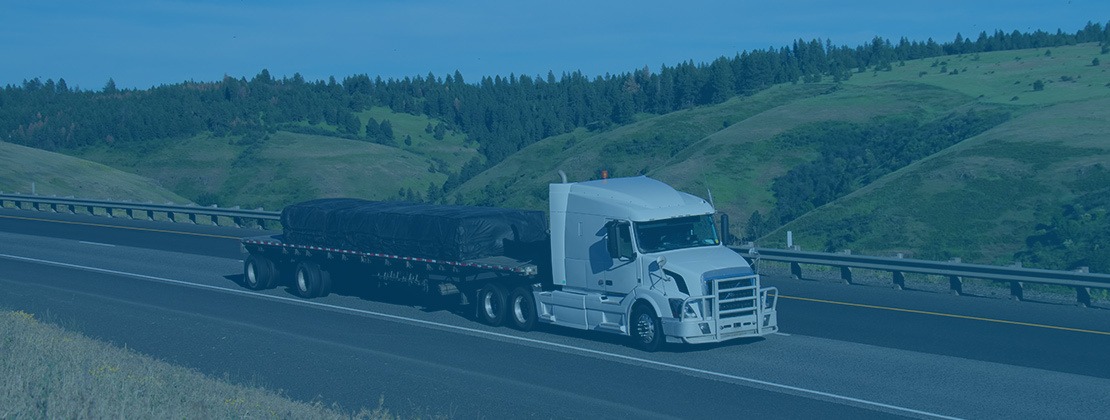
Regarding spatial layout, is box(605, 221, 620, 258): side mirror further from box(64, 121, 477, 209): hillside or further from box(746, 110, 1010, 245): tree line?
box(64, 121, 477, 209): hillside

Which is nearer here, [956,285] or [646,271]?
[646,271]

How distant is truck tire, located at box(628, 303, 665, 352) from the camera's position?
54.7 feet

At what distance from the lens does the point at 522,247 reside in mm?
20125

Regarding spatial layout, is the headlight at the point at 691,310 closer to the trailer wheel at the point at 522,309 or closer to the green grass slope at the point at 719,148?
the trailer wheel at the point at 522,309

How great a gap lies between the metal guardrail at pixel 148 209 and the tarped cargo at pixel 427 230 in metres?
14.8

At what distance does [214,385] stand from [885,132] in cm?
8465

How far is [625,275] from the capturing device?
17.2m

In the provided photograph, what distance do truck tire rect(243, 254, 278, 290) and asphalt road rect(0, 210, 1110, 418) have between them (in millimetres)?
384

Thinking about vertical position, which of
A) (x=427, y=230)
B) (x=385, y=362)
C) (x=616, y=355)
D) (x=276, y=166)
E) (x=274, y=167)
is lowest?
(x=616, y=355)

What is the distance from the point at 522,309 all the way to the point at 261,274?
27.4 feet

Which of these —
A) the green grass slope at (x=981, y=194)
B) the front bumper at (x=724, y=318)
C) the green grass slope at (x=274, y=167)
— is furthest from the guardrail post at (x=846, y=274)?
the green grass slope at (x=274, y=167)

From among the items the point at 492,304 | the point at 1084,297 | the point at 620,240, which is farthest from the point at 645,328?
the point at 1084,297

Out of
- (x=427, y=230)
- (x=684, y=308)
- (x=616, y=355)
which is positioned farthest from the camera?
(x=427, y=230)

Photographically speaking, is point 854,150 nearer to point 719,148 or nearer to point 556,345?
point 719,148
